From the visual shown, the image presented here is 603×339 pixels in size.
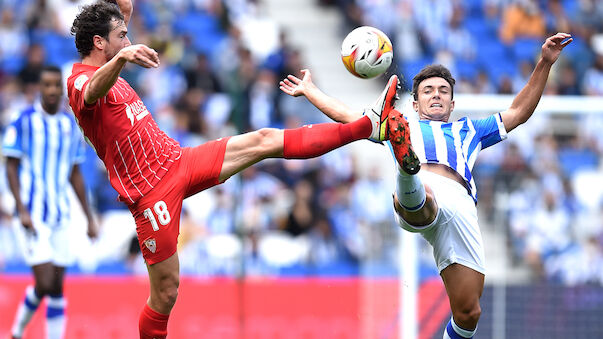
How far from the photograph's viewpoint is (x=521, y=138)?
10.8 meters

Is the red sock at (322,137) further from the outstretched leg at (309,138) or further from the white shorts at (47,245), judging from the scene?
the white shorts at (47,245)

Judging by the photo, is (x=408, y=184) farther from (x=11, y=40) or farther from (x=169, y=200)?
(x=11, y=40)

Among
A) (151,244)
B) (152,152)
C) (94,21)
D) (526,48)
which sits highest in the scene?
(526,48)

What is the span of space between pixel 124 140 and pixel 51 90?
259cm

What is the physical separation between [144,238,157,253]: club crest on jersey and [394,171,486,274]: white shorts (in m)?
1.68

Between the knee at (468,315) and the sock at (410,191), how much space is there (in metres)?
0.90

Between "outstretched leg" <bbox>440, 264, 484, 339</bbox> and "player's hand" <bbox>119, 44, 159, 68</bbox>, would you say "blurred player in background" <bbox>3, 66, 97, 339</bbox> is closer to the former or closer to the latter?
"player's hand" <bbox>119, 44, 159, 68</bbox>

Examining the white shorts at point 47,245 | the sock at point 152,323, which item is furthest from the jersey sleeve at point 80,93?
the white shorts at point 47,245

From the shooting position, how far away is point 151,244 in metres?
6.50

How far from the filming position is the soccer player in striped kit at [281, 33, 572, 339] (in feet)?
21.7

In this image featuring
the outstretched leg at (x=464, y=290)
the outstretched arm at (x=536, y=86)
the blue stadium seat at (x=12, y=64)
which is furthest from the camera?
the blue stadium seat at (x=12, y=64)

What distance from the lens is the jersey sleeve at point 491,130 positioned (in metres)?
6.98

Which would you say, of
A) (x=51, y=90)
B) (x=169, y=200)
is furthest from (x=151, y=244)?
(x=51, y=90)

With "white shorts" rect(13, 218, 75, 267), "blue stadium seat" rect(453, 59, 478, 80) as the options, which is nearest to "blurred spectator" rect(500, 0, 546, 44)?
"blue stadium seat" rect(453, 59, 478, 80)
